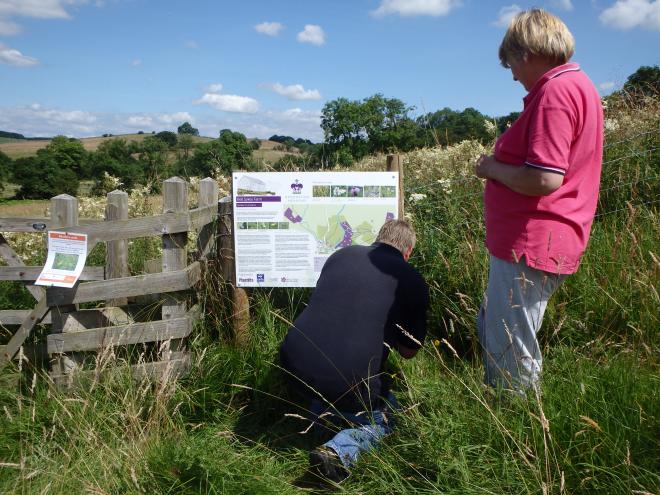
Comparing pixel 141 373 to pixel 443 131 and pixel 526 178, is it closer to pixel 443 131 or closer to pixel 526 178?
pixel 526 178

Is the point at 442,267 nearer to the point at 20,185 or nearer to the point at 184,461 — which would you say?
the point at 184,461

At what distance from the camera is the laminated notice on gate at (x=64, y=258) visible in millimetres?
3922

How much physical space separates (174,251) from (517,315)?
8.44 feet

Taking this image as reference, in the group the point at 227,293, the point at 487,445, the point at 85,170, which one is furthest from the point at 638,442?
the point at 85,170

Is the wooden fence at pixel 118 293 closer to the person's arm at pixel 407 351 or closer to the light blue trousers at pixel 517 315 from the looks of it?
the person's arm at pixel 407 351

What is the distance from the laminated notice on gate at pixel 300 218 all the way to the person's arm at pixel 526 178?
1632 millimetres

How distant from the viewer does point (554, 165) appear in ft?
7.84

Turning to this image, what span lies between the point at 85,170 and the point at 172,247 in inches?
1434

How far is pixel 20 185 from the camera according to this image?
3747 cm

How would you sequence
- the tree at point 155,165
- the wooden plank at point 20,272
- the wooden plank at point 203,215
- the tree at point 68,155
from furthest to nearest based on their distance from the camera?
the tree at point 68,155, the tree at point 155,165, the wooden plank at point 20,272, the wooden plank at point 203,215

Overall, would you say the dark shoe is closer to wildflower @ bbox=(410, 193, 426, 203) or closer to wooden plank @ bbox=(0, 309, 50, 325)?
wildflower @ bbox=(410, 193, 426, 203)

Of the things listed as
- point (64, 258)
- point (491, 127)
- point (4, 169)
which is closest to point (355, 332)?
point (64, 258)

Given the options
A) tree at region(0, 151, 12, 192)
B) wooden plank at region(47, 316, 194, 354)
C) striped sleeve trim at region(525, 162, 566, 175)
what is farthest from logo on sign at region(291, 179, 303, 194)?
tree at region(0, 151, 12, 192)

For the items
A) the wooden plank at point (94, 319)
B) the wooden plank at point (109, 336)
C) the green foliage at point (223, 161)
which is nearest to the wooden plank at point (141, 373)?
the wooden plank at point (109, 336)
